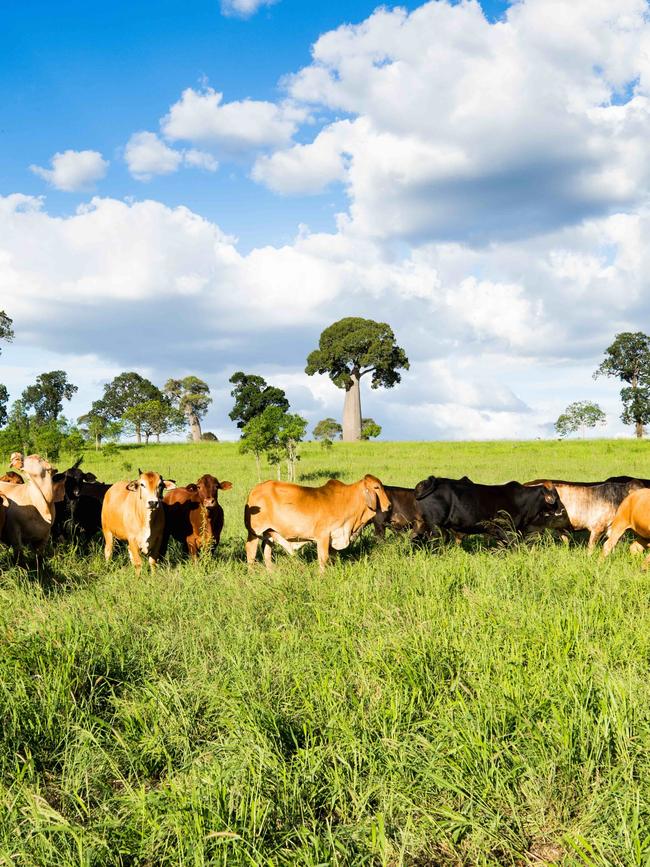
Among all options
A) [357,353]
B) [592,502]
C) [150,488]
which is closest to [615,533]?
[592,502]

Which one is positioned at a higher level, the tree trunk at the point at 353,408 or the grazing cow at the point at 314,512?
the tree trunk at the point at 353,408

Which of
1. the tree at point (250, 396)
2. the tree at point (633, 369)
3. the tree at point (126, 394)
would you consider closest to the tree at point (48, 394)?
the tree at point (126, 394)

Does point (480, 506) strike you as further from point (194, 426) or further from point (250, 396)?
point (194, 426)

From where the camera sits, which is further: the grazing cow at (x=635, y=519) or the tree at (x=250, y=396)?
the tree at (x=250, y=396)

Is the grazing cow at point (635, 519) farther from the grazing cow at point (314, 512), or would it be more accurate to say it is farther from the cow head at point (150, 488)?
the cow head at point (150, 488)

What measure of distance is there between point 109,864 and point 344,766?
1197 mm

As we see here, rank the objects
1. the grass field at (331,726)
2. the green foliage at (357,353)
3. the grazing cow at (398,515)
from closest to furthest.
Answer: the grass field at (331,726), the grazing cow at (398,515), the green foliage at (357,353)

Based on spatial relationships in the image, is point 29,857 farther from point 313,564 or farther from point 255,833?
point 313,564

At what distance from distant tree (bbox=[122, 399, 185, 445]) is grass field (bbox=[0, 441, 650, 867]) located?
55.8 m

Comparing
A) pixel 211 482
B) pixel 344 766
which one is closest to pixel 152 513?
pixel 211 482

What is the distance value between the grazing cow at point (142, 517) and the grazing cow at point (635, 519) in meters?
5.84

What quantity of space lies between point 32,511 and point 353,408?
51.5 metres

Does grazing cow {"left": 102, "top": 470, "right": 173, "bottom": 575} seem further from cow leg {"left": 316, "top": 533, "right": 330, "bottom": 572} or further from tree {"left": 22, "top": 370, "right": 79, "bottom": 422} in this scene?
tree {"left": 22, "top": 370, "right": 79, "bottom": 422}

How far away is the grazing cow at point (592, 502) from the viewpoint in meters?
10.8
